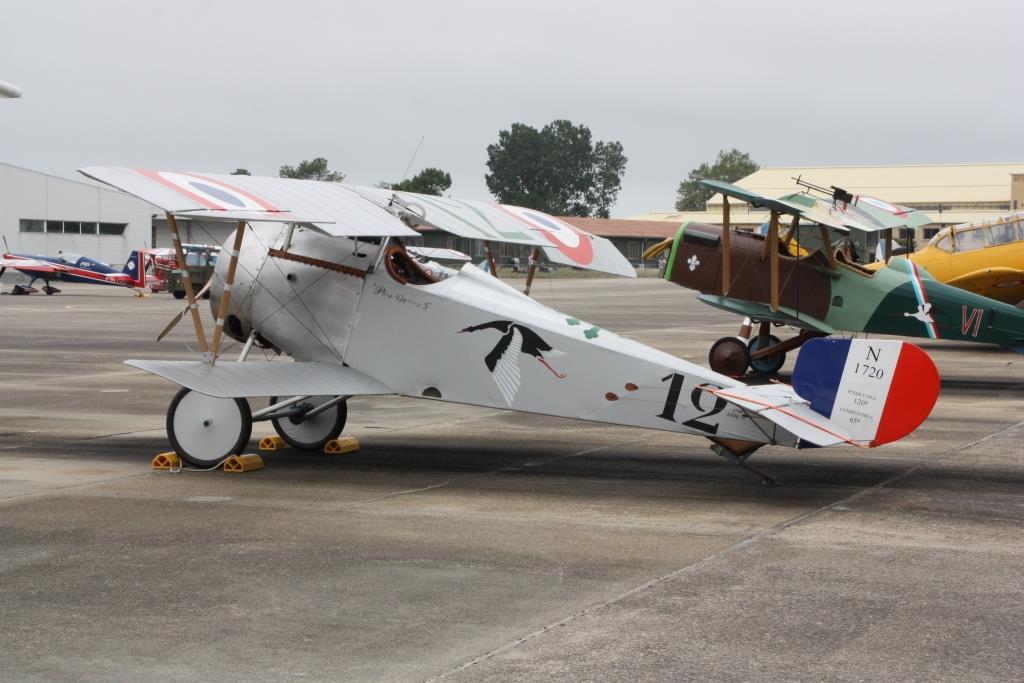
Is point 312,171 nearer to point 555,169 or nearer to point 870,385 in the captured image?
point 555,169

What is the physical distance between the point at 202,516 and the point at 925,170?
95625mm

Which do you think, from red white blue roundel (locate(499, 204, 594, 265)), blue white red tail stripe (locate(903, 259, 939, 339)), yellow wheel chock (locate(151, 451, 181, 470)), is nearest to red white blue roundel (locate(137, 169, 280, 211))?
yellow wheel chock (locate(151, 451, 181, 470))

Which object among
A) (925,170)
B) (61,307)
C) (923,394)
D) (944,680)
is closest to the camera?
(944,680)

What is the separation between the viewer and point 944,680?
505cm

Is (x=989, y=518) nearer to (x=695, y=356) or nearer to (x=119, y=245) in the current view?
(x=695, y=356)

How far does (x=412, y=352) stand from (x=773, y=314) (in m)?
8.41

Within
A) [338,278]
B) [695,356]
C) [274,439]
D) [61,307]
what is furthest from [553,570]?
[61,307]

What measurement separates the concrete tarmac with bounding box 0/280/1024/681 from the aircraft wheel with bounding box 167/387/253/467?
189 millimetres

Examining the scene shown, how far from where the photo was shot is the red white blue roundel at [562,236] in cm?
1156

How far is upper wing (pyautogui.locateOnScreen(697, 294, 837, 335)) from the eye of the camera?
55.4 ft

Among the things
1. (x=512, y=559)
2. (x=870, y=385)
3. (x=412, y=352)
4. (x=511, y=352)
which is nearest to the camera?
(x=512, y=559)

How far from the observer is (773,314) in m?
17.0

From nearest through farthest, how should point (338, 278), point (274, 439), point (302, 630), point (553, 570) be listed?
1. point (302, 630)
2. point (553, 570)
3. point (338, 278)
4. point (274, 439)

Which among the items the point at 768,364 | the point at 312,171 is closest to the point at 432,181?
the point at 312,171
